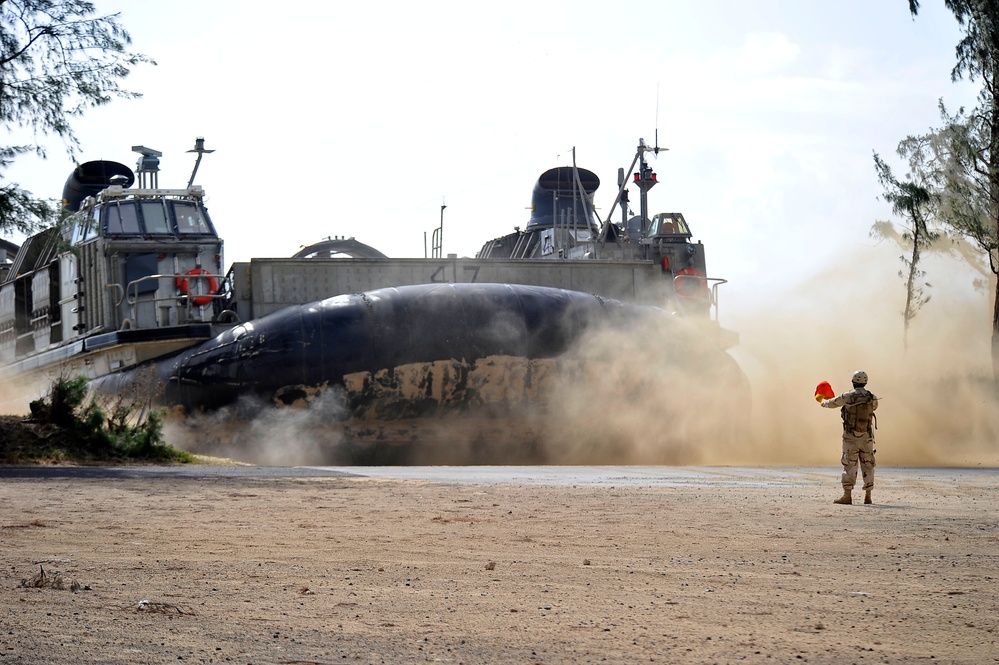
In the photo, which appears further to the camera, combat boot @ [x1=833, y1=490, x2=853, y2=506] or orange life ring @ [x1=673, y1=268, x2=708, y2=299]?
orange life ring @ [x1=673, y1=268, x2=708, y2=299]

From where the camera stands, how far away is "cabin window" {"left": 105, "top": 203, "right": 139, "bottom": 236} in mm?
18797

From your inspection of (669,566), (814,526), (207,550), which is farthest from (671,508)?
(207,550)

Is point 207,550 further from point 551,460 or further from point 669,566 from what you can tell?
point 551,460

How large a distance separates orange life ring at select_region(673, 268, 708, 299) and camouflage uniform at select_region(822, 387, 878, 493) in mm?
11628

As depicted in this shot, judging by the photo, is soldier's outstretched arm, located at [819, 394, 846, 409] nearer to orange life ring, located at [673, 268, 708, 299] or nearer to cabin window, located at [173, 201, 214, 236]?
orange life ring, located at [673, 268, 708, 299]

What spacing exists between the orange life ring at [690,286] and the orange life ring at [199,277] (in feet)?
25.9

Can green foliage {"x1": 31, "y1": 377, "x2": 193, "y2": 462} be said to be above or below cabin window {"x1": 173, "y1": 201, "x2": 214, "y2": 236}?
below

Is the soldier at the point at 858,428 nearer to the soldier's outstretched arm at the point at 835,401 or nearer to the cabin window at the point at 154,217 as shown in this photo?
the soldier's outstretched arm at the point at 835,401

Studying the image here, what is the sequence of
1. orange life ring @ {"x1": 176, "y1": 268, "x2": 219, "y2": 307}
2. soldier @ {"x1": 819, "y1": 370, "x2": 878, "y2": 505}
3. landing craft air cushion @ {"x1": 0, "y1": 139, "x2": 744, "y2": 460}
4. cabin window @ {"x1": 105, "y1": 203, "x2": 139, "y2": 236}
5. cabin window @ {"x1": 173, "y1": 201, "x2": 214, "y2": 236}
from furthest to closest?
1. cabin window @ {"x1": 173, "y1": 201, "x2": 214, "y2": 236}
2. cabin window @ {"x1": 105, "y1": 203, "x2": 139, "y2": 236}
3. orange life ring @ {"x1": 176, "y1": 268, "x2": 219, "y2": 307}
4. landing craft air cushion @ {"x1": 0, "y1": 139, "x2": 744, "y2": 460}
5. soldier @ {"x1": 819, "y1": 370, "x2": 878, "y2": 505}

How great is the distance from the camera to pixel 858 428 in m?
9.69

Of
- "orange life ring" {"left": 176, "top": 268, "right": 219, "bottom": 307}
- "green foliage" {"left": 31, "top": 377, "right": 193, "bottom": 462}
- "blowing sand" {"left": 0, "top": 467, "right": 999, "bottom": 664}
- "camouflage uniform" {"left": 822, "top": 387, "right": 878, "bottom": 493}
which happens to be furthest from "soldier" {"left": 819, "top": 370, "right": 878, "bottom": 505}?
"orange life ring" {"left": 176, "top": 268, "right": 219, "bottom": 307}

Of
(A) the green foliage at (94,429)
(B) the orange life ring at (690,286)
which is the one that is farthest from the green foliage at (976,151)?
(A) the green foliage at (94,429)

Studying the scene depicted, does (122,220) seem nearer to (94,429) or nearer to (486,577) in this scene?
(94,429)

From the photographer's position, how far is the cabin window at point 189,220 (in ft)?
63.1
